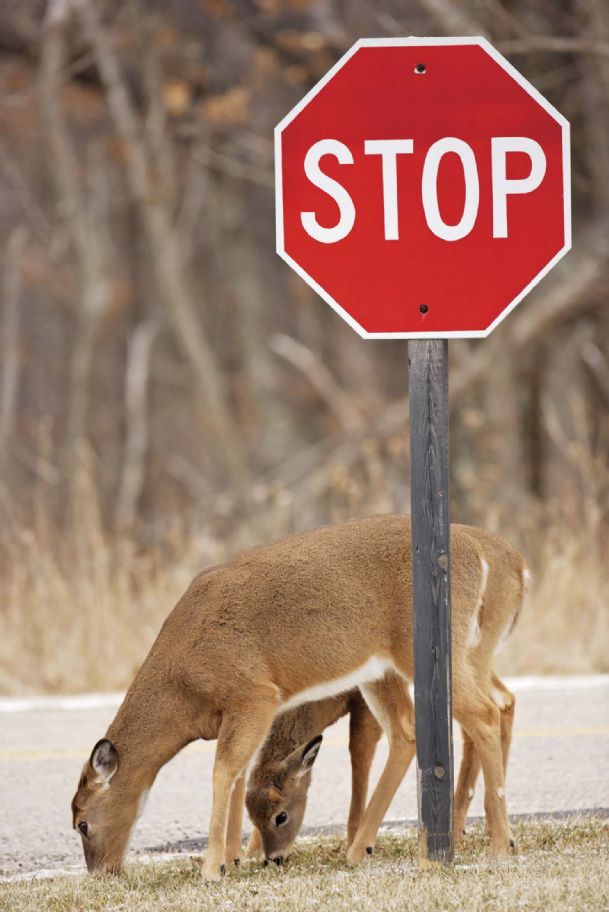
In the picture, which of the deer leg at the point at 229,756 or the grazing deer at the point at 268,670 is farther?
the grazing deer at the point at 268,670

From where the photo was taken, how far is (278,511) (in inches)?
576

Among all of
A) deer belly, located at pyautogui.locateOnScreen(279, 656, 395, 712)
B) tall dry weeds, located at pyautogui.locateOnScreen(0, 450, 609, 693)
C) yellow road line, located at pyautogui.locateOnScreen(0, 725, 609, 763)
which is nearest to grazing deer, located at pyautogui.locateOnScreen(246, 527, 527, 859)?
deer belly, located at pyautogui.locateOnScreen(279, 656, 395, 712)

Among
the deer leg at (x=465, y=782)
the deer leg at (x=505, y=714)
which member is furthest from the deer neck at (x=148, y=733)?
the deer leg at (x=505, y=714)

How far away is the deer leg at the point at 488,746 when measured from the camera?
222 inches

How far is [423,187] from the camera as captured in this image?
513cm

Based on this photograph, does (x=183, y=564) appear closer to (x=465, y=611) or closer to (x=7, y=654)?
(x=7, y=654)

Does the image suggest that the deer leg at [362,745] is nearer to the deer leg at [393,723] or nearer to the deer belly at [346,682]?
the deer leg at [393,723]

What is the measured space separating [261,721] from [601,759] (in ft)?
9.27

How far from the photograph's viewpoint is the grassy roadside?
4707 mm

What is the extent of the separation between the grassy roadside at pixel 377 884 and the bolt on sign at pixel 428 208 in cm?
37

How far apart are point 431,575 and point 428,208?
1.27m

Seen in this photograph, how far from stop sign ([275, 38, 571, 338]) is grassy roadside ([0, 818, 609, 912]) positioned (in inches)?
73.1

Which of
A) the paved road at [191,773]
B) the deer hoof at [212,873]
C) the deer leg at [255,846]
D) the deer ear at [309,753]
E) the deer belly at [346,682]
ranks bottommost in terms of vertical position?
the paved road at [191,773]

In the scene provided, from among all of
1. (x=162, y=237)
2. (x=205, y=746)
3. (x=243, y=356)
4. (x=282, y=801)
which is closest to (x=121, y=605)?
(x=205, y=746)
